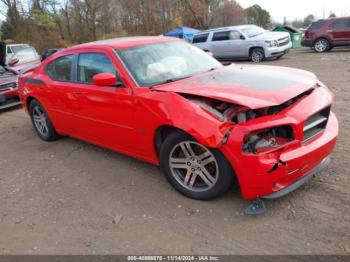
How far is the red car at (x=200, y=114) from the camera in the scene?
3.00m

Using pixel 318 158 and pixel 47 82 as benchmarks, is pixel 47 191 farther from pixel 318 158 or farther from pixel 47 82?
pixel 318 158

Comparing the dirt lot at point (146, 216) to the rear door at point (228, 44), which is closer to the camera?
the dirt lot at point (146, 216)

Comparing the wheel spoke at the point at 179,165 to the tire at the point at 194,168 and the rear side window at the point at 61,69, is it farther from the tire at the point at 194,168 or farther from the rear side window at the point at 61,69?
the rear side window at the point at 61,69

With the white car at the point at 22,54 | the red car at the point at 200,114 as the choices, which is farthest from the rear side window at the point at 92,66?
the white car at the point at 22,54

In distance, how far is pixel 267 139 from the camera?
121 inches

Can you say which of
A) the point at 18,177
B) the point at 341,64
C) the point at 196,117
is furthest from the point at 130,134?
the point at 341,64

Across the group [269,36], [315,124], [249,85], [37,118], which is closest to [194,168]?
[249,85]

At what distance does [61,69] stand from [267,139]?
3.43 metres

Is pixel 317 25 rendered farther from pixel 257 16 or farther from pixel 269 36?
pixel 257 16

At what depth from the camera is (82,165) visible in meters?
4.79

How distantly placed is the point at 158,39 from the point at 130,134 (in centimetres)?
149

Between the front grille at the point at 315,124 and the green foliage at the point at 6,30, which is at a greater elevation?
the green foliage at the point at 6,30

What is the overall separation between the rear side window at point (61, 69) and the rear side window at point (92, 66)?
0.91 ft

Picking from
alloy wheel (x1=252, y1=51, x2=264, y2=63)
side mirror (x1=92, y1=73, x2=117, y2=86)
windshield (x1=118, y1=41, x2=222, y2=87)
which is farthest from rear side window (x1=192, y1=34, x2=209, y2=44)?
side mirror (x1=92, y1=73, x2=117, y2=86)
